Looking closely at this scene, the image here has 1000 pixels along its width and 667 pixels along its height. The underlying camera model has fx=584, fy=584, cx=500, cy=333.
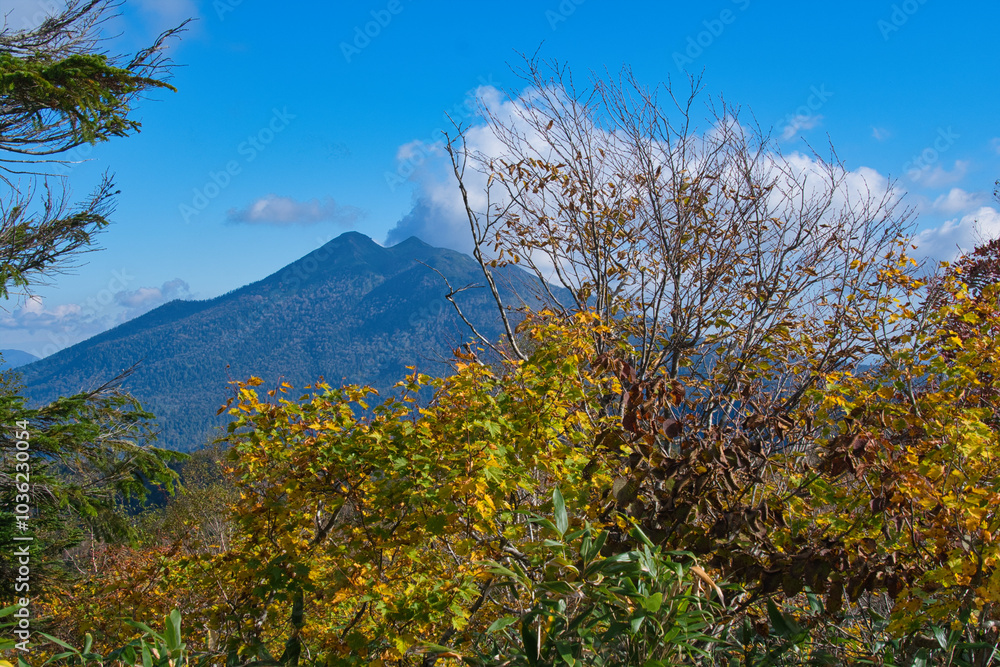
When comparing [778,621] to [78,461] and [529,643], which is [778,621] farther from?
[78,461]

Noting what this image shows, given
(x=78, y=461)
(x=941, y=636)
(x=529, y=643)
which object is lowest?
(x=941, y=636)

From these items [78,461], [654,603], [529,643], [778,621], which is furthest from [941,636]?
[78,461]

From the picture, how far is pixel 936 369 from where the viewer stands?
2.61 meters

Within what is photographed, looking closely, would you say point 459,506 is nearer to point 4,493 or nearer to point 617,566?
point 617,566

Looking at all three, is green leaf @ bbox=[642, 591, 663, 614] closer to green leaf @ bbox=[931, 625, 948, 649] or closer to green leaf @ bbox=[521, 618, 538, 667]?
green leaf @ bbox=[521, 618, 538, 667]

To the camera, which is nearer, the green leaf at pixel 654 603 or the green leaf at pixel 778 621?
the green leaf at pixel 654 603

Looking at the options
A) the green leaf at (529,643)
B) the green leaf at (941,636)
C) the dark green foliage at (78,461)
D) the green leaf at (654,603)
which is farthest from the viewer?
the dark green foliage at (78,461)

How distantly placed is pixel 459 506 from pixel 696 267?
113 inches

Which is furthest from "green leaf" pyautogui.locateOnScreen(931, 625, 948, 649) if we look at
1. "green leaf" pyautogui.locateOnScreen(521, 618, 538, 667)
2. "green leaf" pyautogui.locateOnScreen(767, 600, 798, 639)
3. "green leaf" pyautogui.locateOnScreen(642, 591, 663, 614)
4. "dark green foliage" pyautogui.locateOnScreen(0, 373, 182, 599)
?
"dark green foliage" pyautogui.locateOnScreen(0, 373, 182, 599)

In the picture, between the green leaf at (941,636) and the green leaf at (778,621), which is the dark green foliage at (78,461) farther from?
the green leaf at (941,636)

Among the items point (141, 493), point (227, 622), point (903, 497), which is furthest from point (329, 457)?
point (141, 493)

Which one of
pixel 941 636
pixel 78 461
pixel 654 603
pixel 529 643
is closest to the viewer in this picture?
pixel 654 603

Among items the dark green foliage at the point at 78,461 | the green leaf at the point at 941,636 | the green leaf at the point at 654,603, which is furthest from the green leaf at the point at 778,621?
the dark green foliage at the point at 78,461

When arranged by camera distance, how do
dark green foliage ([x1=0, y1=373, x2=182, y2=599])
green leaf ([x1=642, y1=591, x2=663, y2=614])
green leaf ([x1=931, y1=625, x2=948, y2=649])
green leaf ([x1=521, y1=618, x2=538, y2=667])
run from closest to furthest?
green leaf ([x1=642, y1=591, x2=663, y2=614]) < green leaf ([x1=521, y1=618, x2=538, y2=667]) < green leaf ([x1=931, y1=625, x2=948, y2=649]) < dark green foliage ([x1=0, y1=373, x2=182, y2=599])
